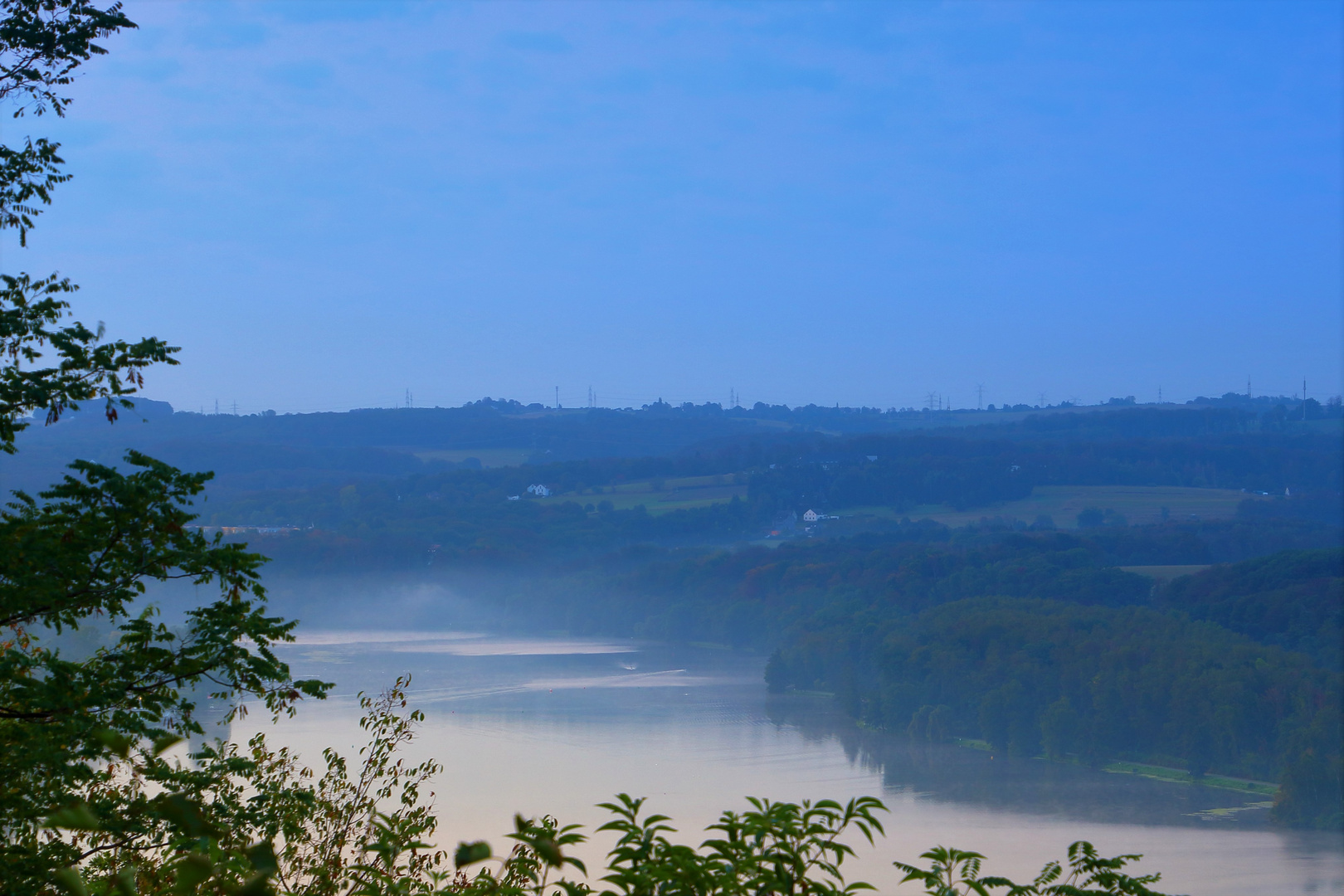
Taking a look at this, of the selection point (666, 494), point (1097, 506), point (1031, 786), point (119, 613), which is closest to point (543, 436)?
point (666, 494)

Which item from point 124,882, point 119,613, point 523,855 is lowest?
point 523,855

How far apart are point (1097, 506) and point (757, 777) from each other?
62233 millimetres

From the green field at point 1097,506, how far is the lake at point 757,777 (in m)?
45.4

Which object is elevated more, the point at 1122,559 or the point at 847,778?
the point at 1122,559

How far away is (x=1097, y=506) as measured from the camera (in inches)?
3322

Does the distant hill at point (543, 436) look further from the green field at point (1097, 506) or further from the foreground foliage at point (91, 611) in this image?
the foreground foliage at point (91, 611)

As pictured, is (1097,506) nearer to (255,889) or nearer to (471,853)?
(471,853)

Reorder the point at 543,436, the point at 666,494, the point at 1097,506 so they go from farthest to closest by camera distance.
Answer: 1. the point at 543,436
2. the point at 666,494
3. the point at 1097,506

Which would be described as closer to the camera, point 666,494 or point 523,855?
point 523,855

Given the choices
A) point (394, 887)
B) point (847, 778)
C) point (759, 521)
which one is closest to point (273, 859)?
point (394, 887)

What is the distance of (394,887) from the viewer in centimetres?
170

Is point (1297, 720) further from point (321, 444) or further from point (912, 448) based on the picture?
point (321, 444)

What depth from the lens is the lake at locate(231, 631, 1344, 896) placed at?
22.7 metres

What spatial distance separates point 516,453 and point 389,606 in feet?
157
